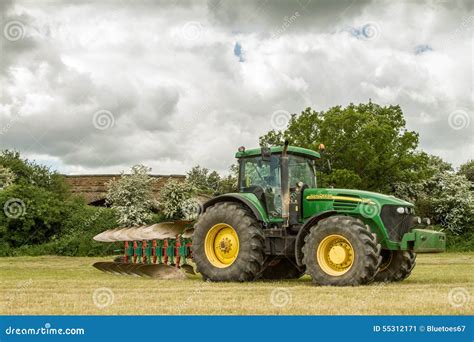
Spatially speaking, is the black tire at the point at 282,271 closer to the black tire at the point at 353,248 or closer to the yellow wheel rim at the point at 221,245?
the yellow wheel rim at the point at 221,245

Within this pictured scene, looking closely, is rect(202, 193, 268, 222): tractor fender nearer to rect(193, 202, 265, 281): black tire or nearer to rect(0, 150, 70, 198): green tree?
rect(193, 202, 265, 281): black tire

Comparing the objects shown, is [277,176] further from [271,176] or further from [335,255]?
[335,255]

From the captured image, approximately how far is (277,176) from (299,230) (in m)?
1.31

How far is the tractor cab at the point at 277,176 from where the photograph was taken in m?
14.0

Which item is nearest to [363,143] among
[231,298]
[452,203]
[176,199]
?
[452,203]

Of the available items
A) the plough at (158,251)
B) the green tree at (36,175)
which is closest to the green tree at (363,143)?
the green tree at (36,175)

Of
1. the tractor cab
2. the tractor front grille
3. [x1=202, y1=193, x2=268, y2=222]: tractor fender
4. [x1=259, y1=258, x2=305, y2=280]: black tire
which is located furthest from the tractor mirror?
[x1=259, y1=258, x2=305, y2=280]: black tire

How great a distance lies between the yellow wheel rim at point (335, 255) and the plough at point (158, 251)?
4.06m

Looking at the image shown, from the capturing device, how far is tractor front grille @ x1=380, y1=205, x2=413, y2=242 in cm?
1338

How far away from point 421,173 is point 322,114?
7547 mm

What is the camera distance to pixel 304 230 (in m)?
13.4
